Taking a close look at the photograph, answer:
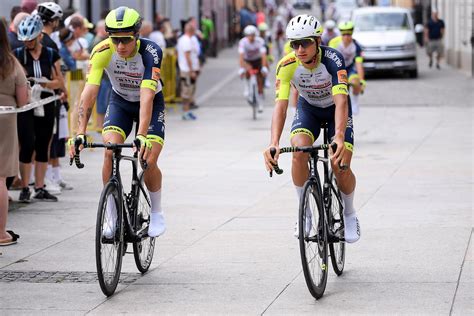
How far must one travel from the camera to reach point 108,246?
8.01 m

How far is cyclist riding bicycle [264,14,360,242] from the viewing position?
26.4 ft

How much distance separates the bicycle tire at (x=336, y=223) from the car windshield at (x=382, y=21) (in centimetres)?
2679

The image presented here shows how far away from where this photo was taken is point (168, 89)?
86.5 ft

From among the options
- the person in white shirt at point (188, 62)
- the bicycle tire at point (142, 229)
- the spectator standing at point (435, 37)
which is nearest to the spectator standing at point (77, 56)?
the person in white shirt at point (188, 62)

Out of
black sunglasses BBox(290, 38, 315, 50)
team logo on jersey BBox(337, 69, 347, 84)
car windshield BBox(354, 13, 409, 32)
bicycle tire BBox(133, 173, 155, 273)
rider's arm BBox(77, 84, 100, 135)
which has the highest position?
black sunglasses BBox(290, 38, 315, 50)

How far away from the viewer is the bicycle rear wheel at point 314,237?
7707 millimetres

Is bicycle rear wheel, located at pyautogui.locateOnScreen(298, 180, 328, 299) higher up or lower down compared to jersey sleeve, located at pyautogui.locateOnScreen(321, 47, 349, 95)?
lower down

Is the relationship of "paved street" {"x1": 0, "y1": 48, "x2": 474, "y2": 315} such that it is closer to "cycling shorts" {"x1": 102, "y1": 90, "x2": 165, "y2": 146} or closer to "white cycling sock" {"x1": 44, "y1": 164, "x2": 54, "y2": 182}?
"white cycling sock" {"x1": 44, "y1": 164, "x2": 54, "y2": 182}

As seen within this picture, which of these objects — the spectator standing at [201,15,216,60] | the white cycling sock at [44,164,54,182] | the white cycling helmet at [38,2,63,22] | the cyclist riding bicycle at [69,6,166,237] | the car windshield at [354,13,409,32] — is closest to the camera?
the cyclist riding bicycle at [69,6,166,237]

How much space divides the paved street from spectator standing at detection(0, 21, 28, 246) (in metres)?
0.28

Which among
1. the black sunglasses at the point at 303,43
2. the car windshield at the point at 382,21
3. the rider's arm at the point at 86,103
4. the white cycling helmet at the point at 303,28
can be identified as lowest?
the car windshield at the point at 382,21

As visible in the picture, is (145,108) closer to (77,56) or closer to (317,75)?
(317,75)

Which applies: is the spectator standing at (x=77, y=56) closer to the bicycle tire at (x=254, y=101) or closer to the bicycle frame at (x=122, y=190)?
the bicycle tire at (x=254, y=101)

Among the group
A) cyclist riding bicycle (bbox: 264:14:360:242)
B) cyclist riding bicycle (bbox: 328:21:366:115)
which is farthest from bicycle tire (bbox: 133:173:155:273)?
cyclist riding bicycle (bbox: 328:21:366:115)
